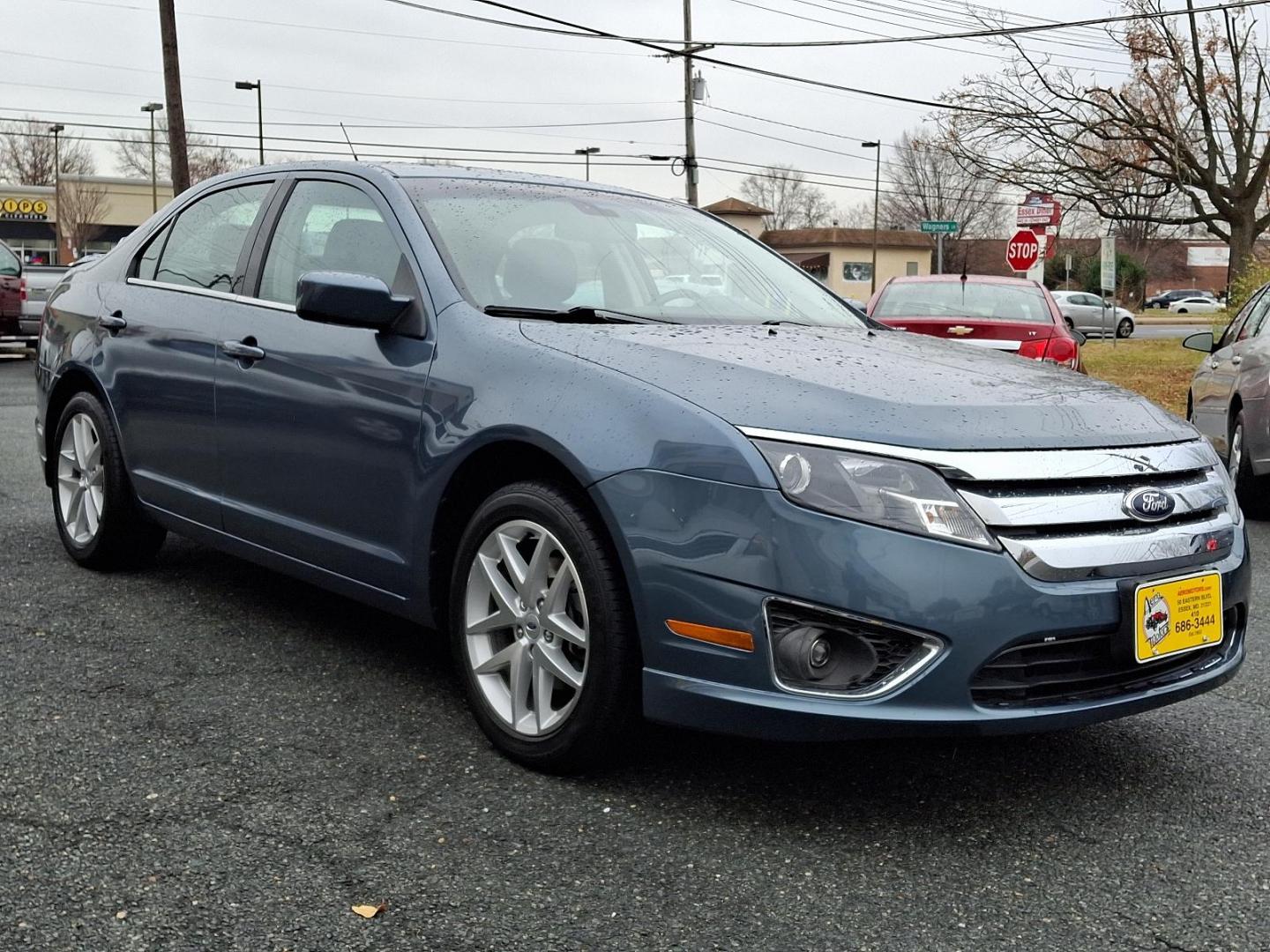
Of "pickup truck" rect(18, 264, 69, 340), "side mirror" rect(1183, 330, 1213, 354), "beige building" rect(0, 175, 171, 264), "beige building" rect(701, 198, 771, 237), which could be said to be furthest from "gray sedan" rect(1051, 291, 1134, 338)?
"beige building" rect(0, 175, 171, 264)

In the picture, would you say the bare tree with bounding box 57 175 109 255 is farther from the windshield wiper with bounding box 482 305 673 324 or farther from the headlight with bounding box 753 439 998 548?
the headlight with bounding box 753 439 998 548

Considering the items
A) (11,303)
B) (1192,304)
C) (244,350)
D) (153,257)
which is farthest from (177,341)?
(1192,304)

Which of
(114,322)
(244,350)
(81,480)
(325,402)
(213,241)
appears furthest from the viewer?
(81,480)

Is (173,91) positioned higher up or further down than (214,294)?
higher up

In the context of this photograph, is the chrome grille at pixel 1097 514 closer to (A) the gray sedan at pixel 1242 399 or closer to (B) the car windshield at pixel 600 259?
(B) the car windshield at pixel 600 259

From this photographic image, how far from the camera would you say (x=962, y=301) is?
11391mm

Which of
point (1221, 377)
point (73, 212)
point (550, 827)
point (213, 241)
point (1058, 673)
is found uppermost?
point (73, 212)

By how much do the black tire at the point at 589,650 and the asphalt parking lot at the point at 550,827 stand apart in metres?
0.08

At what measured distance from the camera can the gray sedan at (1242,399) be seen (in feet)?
25.2

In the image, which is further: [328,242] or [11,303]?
[11,303]

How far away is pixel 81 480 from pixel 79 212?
2572 inches

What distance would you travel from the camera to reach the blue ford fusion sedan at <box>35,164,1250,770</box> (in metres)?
2.97

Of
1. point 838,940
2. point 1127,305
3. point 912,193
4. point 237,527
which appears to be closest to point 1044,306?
point 237,527

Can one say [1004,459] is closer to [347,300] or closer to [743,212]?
[347,300]
